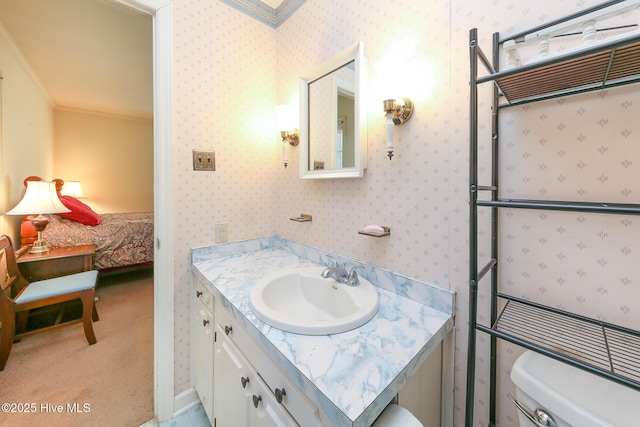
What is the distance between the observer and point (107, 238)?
2.88 meters

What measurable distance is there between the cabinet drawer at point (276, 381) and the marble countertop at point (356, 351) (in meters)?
0.05

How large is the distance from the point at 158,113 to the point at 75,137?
474cm

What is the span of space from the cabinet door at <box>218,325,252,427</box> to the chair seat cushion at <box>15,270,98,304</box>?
5.51ft

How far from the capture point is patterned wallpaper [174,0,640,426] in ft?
2.04

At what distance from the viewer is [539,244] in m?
0.71

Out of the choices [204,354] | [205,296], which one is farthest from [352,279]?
[204,354]

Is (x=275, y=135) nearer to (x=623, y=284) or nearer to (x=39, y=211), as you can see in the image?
(x=623, y=284)

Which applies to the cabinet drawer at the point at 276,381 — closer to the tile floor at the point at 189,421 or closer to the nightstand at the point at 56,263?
the tile floor at the point at 189,421

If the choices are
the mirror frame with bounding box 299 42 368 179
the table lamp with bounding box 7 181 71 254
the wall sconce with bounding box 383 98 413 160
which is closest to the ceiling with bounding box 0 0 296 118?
the mirror frame with bounding box 299 42 368 179

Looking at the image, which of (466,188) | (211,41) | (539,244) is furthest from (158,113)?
(539,244)

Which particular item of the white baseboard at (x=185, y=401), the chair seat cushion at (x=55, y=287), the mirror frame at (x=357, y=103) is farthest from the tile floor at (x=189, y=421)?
the mirror frame at (x=357, y=103)

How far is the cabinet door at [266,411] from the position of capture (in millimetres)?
673

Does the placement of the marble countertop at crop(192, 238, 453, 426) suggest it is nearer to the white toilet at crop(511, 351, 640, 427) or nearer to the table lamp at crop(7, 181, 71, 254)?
the white toilet at crop(511, 351, 640, 427)

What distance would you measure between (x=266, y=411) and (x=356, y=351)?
357 millimetres
